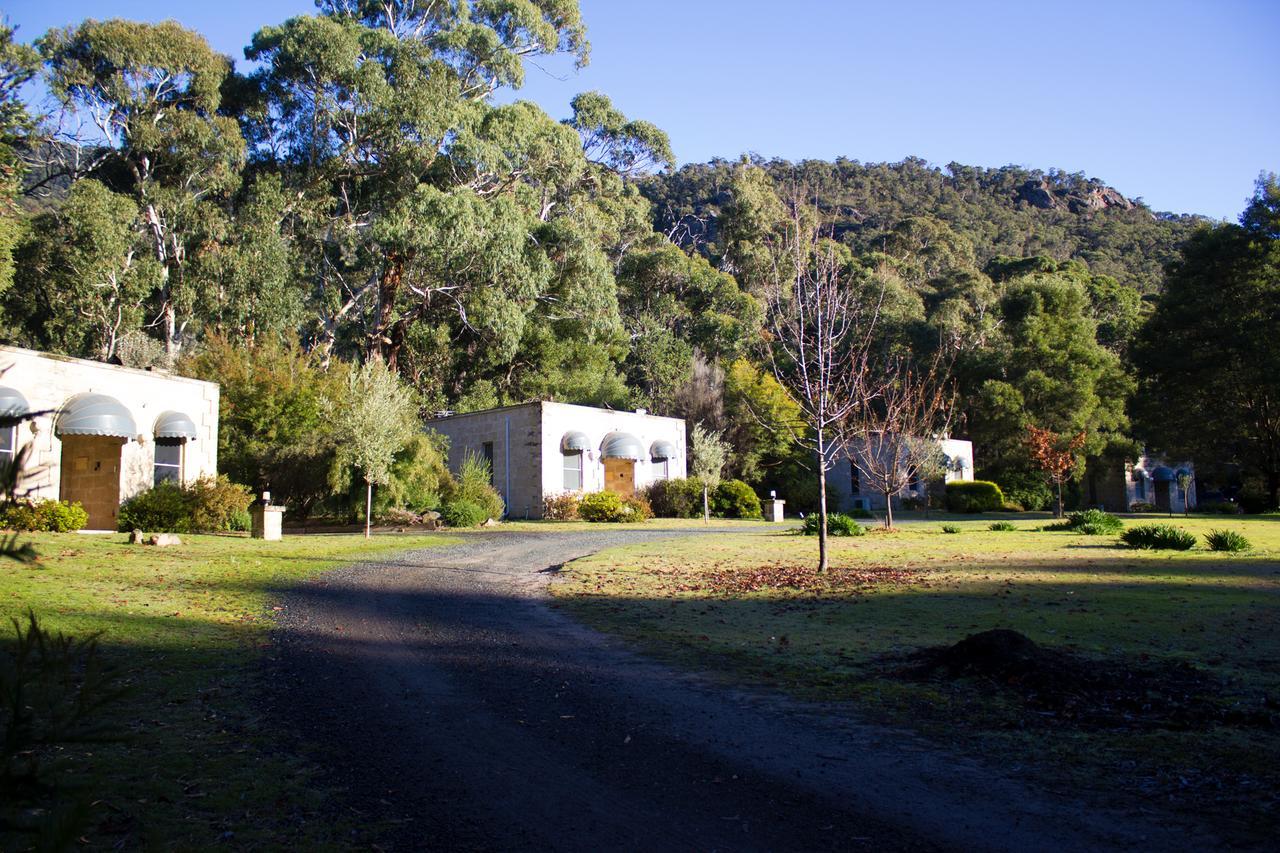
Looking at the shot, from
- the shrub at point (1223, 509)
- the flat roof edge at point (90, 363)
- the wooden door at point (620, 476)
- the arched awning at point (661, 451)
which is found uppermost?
the flat roof edge at point (90, 363)

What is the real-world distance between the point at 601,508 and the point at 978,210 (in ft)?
253

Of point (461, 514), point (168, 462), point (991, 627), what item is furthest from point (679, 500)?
point (991, 627)

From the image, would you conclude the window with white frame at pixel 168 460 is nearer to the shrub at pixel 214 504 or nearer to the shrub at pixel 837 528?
the shrub at pixel 214 504

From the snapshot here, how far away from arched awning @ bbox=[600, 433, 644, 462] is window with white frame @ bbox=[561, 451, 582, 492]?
1.19 metres

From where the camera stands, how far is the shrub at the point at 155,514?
21.2 m

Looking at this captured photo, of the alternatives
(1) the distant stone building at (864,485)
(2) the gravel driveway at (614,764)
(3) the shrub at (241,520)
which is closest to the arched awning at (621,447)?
(1) the distant stone building at (864,485)

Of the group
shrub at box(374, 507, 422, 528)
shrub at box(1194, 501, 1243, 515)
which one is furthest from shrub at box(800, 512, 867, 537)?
shrub at box(1194, 501, 1243, 515)

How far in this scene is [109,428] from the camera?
19969 millimetres

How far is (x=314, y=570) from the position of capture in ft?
47.9

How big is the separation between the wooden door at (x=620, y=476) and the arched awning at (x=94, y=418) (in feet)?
59.7

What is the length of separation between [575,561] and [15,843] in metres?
12.5

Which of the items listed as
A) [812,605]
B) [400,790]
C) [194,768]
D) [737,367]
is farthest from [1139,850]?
[737,367]

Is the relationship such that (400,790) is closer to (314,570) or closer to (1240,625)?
(1240,625)

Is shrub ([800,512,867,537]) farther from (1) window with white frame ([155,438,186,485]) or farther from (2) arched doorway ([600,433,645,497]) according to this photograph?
(1) window with white frame ([155,438,186,485])
